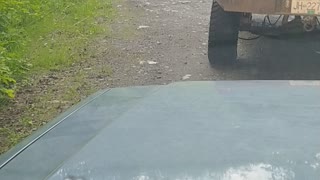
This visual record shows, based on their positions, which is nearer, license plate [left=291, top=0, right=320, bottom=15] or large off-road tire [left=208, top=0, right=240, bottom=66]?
license plate [left=291, top=0, right=320, bottom=15]

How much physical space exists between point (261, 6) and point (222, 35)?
3.07ft

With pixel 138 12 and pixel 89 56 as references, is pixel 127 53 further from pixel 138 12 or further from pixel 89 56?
A: pixel 138 12

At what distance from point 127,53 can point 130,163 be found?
19.4ft

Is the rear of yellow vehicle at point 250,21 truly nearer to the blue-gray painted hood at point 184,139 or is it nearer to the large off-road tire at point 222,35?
the large off-road tire at point 222,35

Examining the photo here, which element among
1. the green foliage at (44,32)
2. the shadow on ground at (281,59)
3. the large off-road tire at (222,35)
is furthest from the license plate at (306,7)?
the green foliage at (44,32)

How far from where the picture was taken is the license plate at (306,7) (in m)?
5.25

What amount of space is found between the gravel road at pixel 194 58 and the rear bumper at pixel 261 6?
0.84m

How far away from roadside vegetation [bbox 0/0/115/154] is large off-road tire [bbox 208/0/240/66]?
45.1 inches

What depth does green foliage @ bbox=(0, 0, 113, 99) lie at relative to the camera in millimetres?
6380

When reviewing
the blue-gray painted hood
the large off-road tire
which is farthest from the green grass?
the blue-gray painted hood

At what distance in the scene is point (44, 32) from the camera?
8.40 m

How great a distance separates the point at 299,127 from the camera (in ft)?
5.84

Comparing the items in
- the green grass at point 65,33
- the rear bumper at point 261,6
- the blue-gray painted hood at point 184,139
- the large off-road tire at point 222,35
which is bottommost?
the green grass at point 65,33

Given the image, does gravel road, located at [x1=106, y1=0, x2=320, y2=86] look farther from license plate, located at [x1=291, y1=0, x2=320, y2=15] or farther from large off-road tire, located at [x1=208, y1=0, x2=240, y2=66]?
license plate, located at [x1=291, y1=0, x2=320, y2=15]
